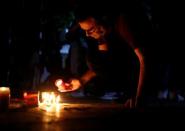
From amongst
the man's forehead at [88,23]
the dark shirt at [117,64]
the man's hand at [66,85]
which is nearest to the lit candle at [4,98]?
the man's hand at [66,85]

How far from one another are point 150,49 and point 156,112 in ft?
3.05

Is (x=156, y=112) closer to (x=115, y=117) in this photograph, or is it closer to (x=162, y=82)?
(x=115, y=117)

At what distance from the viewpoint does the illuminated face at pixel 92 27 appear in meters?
5.39

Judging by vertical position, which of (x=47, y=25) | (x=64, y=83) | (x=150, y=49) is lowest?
(x=64, y=83)

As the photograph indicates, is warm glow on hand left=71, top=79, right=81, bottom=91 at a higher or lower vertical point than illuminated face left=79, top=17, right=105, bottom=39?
lower

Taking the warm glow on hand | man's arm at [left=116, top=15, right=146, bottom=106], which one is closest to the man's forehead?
man's arm at [left=116, top=15, right=146, bottom=106]

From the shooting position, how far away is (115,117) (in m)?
4.51

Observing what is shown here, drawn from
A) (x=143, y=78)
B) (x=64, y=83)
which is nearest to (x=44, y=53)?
(x=64, y=83)

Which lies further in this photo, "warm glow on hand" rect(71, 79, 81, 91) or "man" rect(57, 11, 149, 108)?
"warm glow on hand" rect(71, 79, 81, 91)

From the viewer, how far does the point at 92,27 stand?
550 cm

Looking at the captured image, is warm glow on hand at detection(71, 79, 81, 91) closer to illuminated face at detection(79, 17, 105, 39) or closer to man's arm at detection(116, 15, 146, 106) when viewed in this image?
illuminated face at detection(79, 17, 105, 39)

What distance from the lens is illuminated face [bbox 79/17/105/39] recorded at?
17.7 ft


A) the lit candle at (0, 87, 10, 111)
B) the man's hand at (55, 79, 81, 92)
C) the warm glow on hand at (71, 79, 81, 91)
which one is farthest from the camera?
the warm glow on hand at (71, 79, 81, 91)

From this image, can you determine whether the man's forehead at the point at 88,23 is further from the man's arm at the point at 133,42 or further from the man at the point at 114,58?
the man's arm at the point at 133,42
